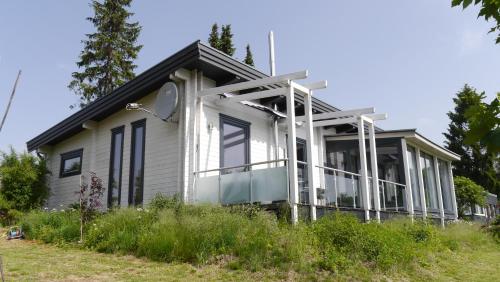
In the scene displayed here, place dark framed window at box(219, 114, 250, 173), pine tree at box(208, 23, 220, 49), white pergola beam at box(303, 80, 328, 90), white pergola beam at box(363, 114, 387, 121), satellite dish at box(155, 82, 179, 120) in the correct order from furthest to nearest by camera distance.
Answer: pine tree at box(208, 23, 220, 49) < white pergola beam at box(363, 114, 387, 121) < dark framed window at box(219, 114, 250, 173) < satellite dish at box(155, 82, 179, 120) < white pergola beam at box(303, 80, 328, 90)

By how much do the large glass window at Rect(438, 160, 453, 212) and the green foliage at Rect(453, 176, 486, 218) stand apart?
396 cm

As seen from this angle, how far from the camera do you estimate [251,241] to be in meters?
7.52

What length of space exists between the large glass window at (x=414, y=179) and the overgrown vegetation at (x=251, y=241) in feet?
19.0

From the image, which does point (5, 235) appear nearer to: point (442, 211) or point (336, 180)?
point (336, 180)

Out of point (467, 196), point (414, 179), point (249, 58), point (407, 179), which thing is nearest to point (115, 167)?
point (407, 179)

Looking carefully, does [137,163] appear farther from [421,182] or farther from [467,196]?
[467,196]

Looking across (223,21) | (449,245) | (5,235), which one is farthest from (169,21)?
(223,21)

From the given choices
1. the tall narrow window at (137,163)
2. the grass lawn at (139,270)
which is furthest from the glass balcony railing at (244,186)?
the grass lawn at (139,270)

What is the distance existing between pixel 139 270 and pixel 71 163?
1010 cm

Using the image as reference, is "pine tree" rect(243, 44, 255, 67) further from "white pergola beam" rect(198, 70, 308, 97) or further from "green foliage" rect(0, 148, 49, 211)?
"white pergola beam" rect(198, 70, 308, 97)

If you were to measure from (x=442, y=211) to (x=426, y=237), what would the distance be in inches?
290

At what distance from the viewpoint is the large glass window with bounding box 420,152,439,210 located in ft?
A: 54.5

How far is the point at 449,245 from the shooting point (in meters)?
11.2

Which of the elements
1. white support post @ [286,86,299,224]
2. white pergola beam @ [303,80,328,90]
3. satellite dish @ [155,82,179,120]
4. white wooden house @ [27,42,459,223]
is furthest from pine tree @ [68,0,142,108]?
white support post @ [286,86,299,224]
